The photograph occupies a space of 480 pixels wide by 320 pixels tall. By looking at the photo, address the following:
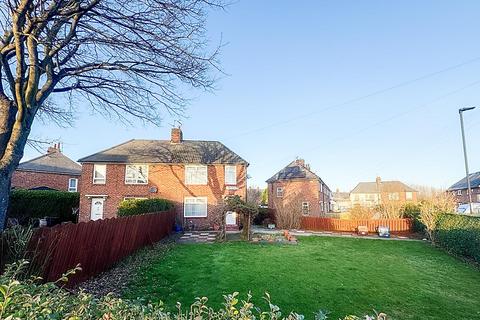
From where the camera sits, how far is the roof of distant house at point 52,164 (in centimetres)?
2953

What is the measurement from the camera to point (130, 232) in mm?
10852

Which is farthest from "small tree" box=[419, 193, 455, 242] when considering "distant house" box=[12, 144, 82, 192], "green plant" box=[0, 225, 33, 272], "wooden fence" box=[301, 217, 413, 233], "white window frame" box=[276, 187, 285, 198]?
"distant house" box=[12, 144, 82, 192]

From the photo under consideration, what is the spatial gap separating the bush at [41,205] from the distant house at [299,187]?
19.6m

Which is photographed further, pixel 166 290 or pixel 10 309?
pixel 166 290

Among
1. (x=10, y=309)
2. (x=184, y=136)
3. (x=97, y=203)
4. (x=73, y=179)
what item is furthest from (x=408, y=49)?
(x=73, y=179)

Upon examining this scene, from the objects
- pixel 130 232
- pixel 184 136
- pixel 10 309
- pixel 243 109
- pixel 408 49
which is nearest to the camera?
pixel 10 309

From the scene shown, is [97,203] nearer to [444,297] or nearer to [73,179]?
[73,179]

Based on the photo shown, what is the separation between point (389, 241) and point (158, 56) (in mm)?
16359

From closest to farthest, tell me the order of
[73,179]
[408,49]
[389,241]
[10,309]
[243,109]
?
1. [10,309]
2. [408,49]
3. [389,241]
4. [243,109]
5. [73,179]

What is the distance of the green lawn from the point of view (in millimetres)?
6395

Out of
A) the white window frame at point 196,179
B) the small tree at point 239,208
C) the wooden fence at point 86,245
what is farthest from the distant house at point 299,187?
the wooden fence at point 86,245

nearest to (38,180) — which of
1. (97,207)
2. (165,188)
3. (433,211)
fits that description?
(97,207)

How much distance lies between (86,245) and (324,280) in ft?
22.4

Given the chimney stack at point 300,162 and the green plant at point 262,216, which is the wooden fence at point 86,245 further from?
the chimney stack at point 300,162
